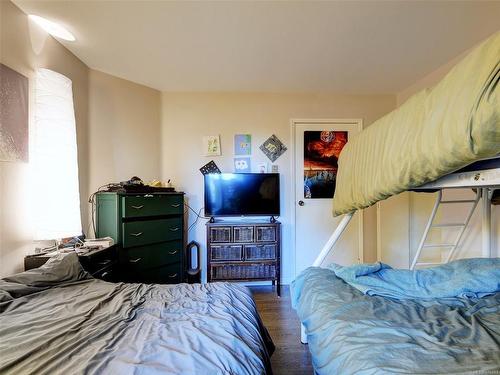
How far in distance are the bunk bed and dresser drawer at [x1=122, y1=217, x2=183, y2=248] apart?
61.2 inches

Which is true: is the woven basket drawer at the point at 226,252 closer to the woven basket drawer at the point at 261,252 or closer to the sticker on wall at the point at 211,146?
the woven basket drawer at the point at 261,252

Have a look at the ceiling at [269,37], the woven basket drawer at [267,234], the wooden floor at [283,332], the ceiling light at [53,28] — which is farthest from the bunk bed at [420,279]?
the ceiling light at [53,28]

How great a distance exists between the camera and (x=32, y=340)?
92 centimetres

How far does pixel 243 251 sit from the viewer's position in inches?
114

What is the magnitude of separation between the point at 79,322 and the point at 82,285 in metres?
0.46

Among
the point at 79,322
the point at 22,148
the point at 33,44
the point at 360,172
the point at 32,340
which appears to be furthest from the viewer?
the point at 33,44

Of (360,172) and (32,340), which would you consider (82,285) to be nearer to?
(32,340)

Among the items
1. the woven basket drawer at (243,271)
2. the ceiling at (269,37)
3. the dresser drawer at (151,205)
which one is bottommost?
the woven basket drawer at (243,271)

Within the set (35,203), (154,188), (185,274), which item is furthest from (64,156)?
(185,274)

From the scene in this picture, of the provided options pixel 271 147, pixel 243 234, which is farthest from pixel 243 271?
pixel 271 147

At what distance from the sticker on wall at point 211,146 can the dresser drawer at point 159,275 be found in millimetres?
1397

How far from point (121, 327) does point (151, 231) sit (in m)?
1.50

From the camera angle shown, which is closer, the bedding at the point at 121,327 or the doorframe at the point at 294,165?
the bedding at the point at 121,327

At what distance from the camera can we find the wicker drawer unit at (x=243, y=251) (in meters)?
2.88
